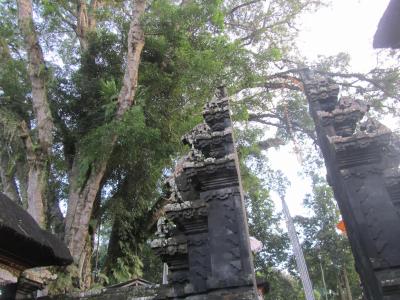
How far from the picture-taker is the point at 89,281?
871cm

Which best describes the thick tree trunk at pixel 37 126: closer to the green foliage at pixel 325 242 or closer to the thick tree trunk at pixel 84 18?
the thick tree trunk at pixel 84 18

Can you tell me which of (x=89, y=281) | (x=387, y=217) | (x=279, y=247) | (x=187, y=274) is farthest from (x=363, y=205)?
(x=279, y=247)

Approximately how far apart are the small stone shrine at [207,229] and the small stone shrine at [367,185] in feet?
3.74

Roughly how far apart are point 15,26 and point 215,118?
30.0 ft

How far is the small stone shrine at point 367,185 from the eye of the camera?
12.3 ft

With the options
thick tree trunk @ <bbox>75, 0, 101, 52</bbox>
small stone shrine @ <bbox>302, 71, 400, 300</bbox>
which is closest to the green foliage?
thick tree trunk @ <bbox>75, 0, 101, 52</bbox>

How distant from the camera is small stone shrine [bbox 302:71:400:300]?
3.75 m

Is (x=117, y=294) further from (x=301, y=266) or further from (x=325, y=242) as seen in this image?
(x=325, y=242)

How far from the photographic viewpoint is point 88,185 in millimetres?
8523

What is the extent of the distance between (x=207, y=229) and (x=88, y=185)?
498cm

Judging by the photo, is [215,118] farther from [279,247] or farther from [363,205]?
[279,247]

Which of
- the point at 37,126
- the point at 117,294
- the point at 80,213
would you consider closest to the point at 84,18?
the point at 37,126

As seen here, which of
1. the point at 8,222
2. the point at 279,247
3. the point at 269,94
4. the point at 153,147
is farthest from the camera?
the point at 279,247

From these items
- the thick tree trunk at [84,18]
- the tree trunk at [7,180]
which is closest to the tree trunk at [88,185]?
the tree trunk at [7,180]
